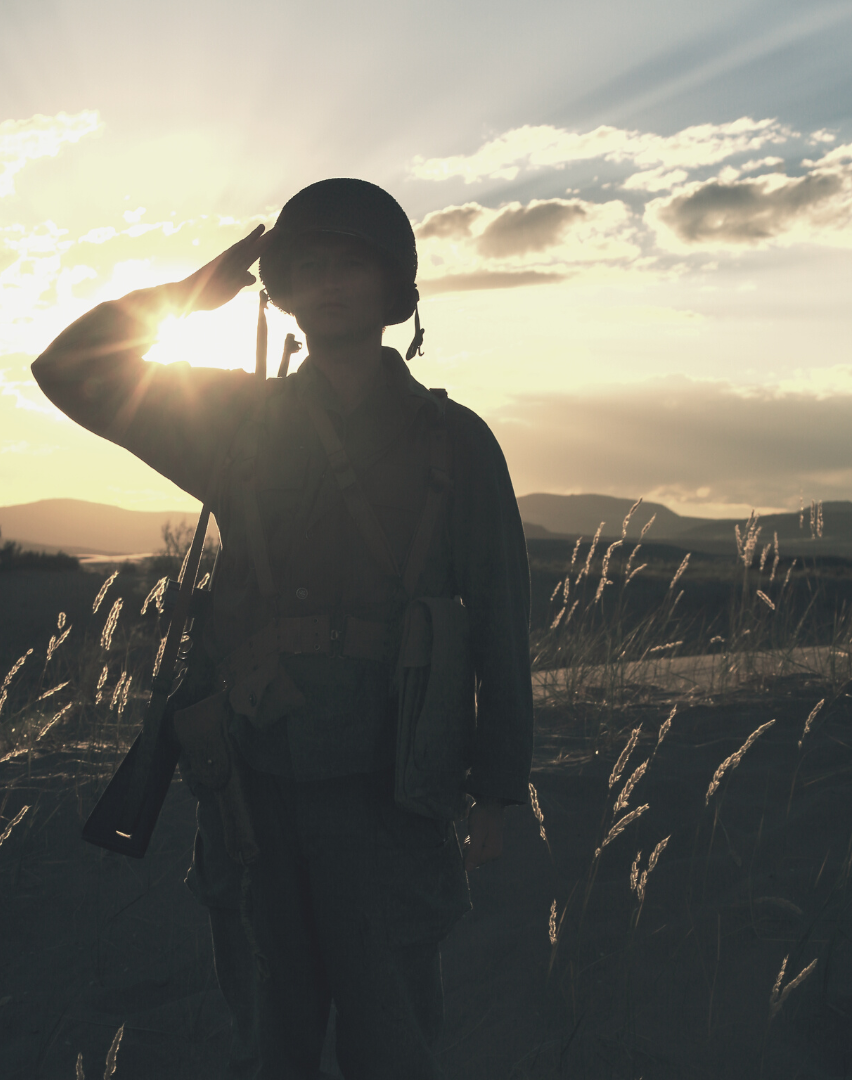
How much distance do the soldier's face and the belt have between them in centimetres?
69

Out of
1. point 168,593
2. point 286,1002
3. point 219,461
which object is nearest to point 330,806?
point 286,1002

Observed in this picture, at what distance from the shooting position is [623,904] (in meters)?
2.99

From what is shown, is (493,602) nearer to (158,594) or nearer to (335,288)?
(335,288)

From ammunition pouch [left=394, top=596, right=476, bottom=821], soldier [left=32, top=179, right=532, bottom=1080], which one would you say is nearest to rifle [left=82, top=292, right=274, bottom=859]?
soldier [left=32, top=179, right=532, bottom=1080]

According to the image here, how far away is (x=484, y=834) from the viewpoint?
1.78m

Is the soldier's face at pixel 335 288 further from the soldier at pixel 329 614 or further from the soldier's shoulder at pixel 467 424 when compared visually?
the soldier's shoulder at pixel 467 424

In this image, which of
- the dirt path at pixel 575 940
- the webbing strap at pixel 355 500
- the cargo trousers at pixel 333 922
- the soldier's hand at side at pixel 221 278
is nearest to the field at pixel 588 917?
the dirt path at pixel 575 940

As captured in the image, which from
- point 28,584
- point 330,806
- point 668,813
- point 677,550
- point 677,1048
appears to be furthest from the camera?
point 677,550

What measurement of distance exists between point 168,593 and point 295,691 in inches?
16.9

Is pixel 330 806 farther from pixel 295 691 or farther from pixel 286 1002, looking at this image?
pixel 286 1002

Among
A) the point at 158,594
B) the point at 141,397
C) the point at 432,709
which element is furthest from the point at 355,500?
the point at 158,594

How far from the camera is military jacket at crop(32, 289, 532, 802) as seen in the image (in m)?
1.76

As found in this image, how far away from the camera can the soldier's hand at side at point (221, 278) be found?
2062 millimetres

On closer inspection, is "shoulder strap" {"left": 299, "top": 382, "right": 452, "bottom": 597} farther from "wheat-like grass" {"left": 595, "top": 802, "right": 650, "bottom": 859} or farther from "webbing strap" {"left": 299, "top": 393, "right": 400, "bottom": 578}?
"wheat-like grass" {"left": 595, "top": 802, "right": 650, "bottom": 859}
